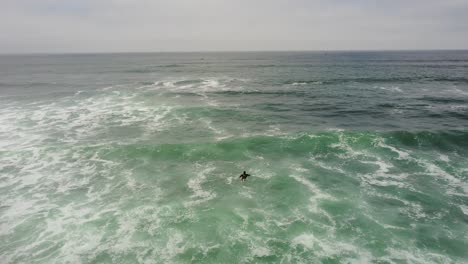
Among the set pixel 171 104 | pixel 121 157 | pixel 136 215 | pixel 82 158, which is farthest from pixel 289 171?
pixel 171 104

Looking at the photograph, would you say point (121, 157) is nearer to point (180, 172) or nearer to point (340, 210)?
point (180, 172)

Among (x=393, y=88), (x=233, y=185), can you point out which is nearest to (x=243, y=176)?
(x=233, y=185)

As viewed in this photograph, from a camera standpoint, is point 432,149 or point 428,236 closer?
point 428,236

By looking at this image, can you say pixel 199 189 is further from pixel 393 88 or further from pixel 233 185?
pixel 393 88

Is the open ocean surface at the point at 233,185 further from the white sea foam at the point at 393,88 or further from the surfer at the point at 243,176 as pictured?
the white sea foam at the point at 393,88

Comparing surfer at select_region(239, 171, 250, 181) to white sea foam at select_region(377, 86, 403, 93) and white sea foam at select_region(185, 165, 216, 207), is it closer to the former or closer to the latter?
white sea foam at select_region(185, 165, 216, 207)

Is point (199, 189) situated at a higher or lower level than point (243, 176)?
lower

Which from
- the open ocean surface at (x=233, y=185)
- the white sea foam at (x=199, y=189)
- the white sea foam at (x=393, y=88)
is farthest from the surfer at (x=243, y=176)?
the white sea foam at (x=393, y=88)

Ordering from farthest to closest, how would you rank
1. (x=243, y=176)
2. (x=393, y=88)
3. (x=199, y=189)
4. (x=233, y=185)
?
(x=393, y=88) < (x=243, y=176) < (x=233, y=185) < (x=199, y=189)
